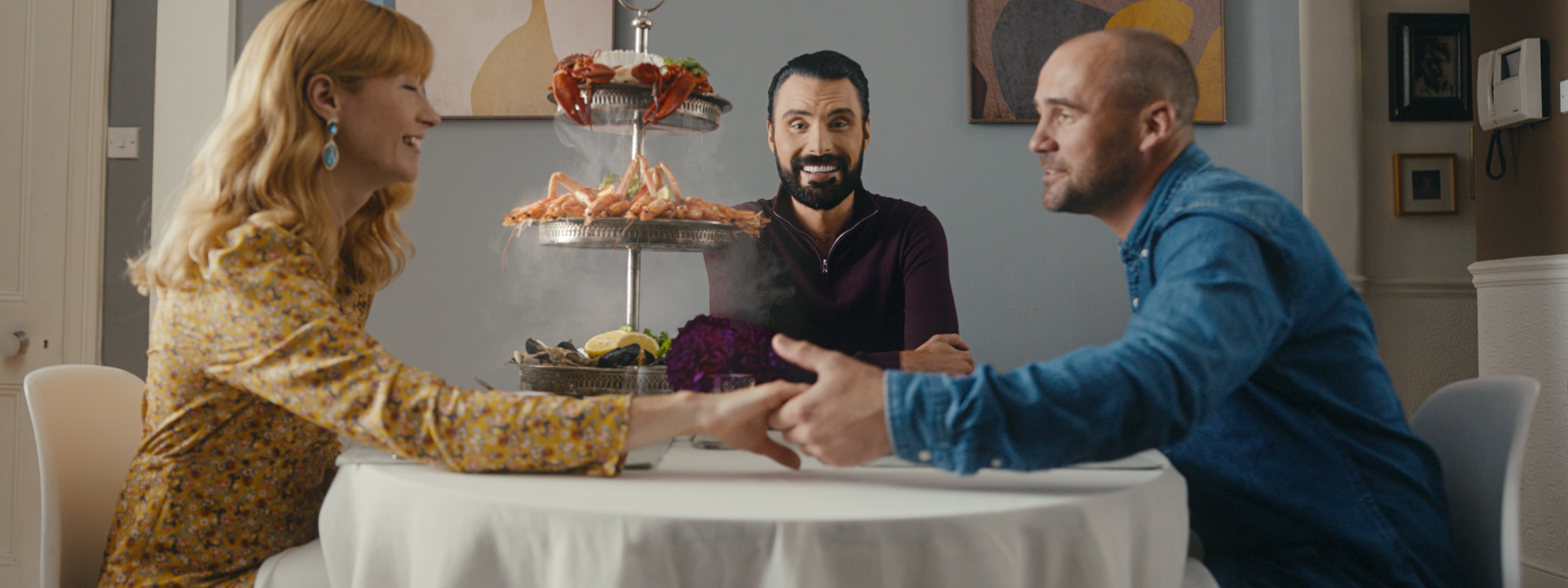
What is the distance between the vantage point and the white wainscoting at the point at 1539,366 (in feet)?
7.59

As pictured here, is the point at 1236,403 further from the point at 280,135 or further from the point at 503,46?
the point at 503,46

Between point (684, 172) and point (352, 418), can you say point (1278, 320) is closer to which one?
point (352, 418)

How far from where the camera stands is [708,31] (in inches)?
111

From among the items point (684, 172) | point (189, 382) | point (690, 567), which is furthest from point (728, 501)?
point (684, 172)

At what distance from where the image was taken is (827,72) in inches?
110

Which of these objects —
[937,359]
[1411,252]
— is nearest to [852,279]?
[937,359]

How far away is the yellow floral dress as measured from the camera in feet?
3.24

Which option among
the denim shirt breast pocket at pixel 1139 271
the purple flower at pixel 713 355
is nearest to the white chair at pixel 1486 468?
the denim shirt breast pocket at pixel 1139 271

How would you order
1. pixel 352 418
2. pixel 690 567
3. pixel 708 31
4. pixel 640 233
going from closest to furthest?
pixel 690 567, pixel 352 418, pixel 640 233, pixel 708 31

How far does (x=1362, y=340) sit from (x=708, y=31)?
2.15 metres

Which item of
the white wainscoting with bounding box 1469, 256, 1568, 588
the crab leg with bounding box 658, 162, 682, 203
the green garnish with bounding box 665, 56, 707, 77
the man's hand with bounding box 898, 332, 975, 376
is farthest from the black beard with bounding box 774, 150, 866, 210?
the white wainscoting with bounding box 1469, 256, 1568, 588

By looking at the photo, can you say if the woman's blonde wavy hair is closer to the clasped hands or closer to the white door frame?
the clasped hands

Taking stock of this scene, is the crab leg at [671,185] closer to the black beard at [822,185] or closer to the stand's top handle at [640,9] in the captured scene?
the stand's top handle at [640,9]

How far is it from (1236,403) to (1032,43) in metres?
1.90
